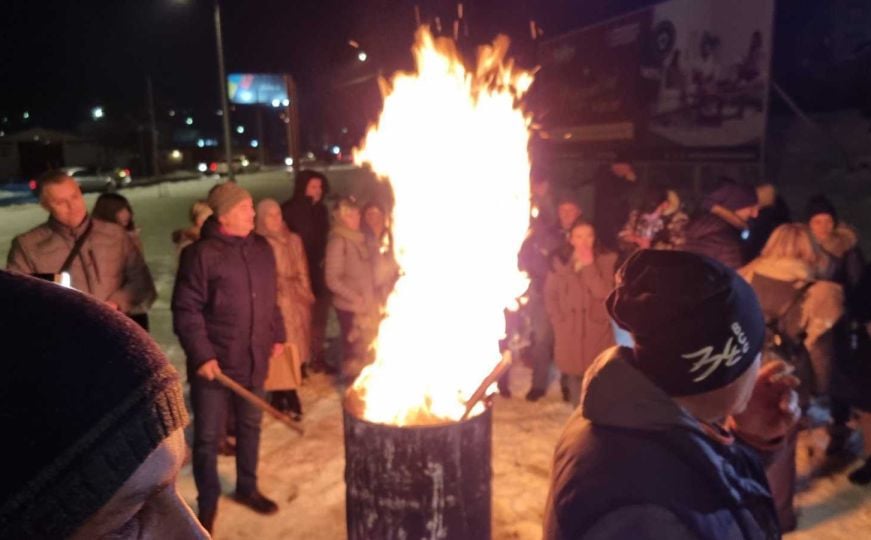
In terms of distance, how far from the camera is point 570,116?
14.5m

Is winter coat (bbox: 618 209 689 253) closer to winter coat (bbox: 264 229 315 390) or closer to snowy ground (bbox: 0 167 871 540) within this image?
snowy ground (bbox: 0 167 871 540)

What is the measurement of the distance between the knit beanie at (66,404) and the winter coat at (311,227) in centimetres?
682

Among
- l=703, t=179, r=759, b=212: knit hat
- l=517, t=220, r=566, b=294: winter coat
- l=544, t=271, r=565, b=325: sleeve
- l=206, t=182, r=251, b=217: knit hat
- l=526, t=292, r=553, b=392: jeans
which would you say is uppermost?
l=206, t=182, r=251, b=217: knit hat

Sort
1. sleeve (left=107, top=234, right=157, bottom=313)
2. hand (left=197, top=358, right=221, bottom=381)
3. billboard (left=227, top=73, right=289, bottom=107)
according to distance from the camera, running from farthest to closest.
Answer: billboard (left=227, top=73, right=289, bottom=107), sleeve (left=107, top=234, right=157, bottom=313), hand (left=197, top=358, right=221, bottom=381)

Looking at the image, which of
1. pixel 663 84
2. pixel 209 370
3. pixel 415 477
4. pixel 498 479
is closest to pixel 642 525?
pixel 415 477

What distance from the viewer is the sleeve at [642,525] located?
4.93 ft

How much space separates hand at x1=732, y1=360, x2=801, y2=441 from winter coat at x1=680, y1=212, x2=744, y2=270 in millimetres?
3449

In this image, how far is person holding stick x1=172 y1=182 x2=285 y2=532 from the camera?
14.4 ft

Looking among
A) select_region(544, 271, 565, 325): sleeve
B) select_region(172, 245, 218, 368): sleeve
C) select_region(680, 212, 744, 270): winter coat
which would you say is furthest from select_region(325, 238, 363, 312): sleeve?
select_region(680, 212, 744, 270): winter coat

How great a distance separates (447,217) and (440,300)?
74 cm

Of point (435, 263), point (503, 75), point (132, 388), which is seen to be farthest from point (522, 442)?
point (132, 388)

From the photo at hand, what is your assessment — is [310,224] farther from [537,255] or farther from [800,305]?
[800,305]

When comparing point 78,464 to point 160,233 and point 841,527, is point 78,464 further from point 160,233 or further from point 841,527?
point 160,233

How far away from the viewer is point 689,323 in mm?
1720
